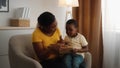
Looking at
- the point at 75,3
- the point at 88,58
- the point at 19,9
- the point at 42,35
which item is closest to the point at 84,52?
the point at 88,58

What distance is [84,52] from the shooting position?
2629mm

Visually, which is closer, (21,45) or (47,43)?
(47,43)

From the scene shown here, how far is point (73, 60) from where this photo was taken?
269 centimetres

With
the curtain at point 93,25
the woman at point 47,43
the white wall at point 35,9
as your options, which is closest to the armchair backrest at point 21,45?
the woman at point 47,43

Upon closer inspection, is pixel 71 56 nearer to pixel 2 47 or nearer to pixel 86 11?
pixel 2 47

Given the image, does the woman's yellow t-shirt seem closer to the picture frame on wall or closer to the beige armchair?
the beige armchair

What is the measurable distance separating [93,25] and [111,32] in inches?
14.0

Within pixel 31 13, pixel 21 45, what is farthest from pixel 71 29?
pixel 31 13

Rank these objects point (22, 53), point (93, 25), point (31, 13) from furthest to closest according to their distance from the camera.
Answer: point (93, 25) < point (31, 13) < point (22, 53)

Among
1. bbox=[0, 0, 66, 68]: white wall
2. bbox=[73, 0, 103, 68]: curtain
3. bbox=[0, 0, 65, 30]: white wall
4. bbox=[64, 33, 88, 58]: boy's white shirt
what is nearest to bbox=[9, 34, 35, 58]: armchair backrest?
bbox=[0, 0, 66, 68]: white wall

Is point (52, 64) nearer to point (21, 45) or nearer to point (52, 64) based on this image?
point (52, 64)

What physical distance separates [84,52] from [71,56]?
0.18 meters

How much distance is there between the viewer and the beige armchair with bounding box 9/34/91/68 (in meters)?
2.33

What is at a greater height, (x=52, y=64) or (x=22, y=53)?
(x=22, y=53)
